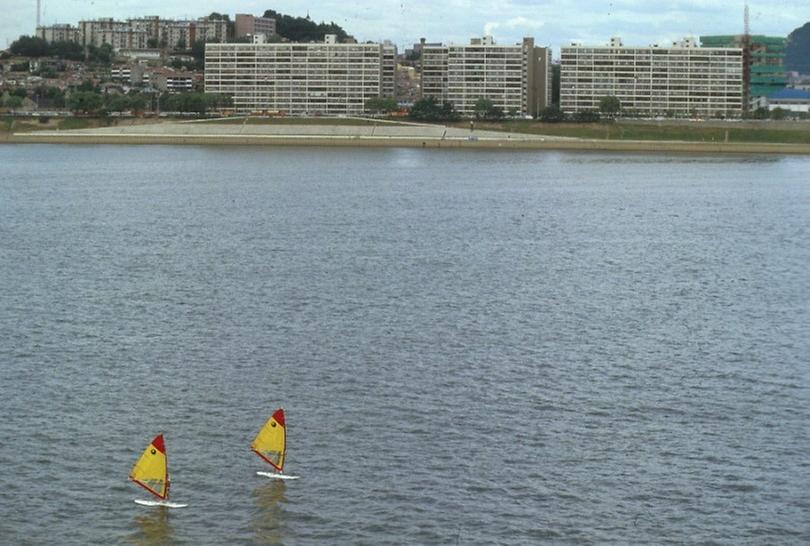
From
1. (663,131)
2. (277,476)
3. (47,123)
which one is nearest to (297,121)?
(47,123)

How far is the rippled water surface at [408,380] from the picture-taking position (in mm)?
14289

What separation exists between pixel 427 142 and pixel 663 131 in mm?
16193

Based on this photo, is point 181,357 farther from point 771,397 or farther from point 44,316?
point 771,397

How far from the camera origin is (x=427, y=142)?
97.9 metres

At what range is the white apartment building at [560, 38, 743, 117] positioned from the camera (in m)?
123

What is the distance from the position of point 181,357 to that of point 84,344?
1.74 m

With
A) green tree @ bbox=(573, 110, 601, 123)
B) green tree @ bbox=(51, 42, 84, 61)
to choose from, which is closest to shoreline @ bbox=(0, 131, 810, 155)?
green tree @ bbox=(573, 110, 601, 123)

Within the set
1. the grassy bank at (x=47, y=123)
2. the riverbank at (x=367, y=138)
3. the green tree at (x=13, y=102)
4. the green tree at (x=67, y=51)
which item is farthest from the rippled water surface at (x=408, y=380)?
the green tree at (x=67, y=51)

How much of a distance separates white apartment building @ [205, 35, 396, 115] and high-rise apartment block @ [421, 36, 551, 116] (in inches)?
207

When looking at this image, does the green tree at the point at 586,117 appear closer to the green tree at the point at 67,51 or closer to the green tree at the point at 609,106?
the green tree at the point at 609,106

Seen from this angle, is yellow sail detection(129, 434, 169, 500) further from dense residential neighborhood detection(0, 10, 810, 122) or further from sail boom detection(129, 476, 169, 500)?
dense residential neighborhood detection(0, 10, 810, 122)

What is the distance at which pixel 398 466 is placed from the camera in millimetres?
15578

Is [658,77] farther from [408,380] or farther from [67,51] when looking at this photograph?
[408,380]

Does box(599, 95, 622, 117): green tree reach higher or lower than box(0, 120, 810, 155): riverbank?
higher
